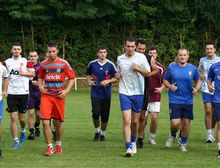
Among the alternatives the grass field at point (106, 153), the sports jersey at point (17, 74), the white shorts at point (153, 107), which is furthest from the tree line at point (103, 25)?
the white shorts at point (153, 107)

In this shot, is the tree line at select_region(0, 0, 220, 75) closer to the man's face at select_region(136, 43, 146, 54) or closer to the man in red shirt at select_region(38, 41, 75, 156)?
the man's face at select_region(136, 43, 146, 54)

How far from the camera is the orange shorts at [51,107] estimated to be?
1054 cm

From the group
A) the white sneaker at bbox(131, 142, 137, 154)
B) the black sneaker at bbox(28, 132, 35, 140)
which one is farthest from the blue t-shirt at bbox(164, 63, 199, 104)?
the black sneaker at bbox(28, 132, 35, 140)

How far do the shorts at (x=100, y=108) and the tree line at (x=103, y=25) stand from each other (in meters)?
25.1

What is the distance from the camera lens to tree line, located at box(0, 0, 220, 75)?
38219 millimetres

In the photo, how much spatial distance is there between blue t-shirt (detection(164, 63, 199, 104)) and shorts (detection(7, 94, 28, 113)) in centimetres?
312

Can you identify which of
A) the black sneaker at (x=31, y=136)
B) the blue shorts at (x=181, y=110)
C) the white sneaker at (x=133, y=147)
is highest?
the blue shorts at (x=181, y=110)

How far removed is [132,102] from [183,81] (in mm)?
1171

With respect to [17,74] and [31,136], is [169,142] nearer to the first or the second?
[31,136]

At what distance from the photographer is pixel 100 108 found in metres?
13.1

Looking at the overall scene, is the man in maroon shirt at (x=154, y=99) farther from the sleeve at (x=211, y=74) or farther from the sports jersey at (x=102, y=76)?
the sleeve at (x=211, y=74)

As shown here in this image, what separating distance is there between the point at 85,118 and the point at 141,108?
6.98 meters

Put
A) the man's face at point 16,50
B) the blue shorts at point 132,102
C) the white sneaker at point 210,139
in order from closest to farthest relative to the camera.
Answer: the blue shorts at point 132,102 < the man's face at point 16,50 < the white sneaker at point 210,139

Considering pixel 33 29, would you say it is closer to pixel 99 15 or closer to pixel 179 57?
pixel 99 15
